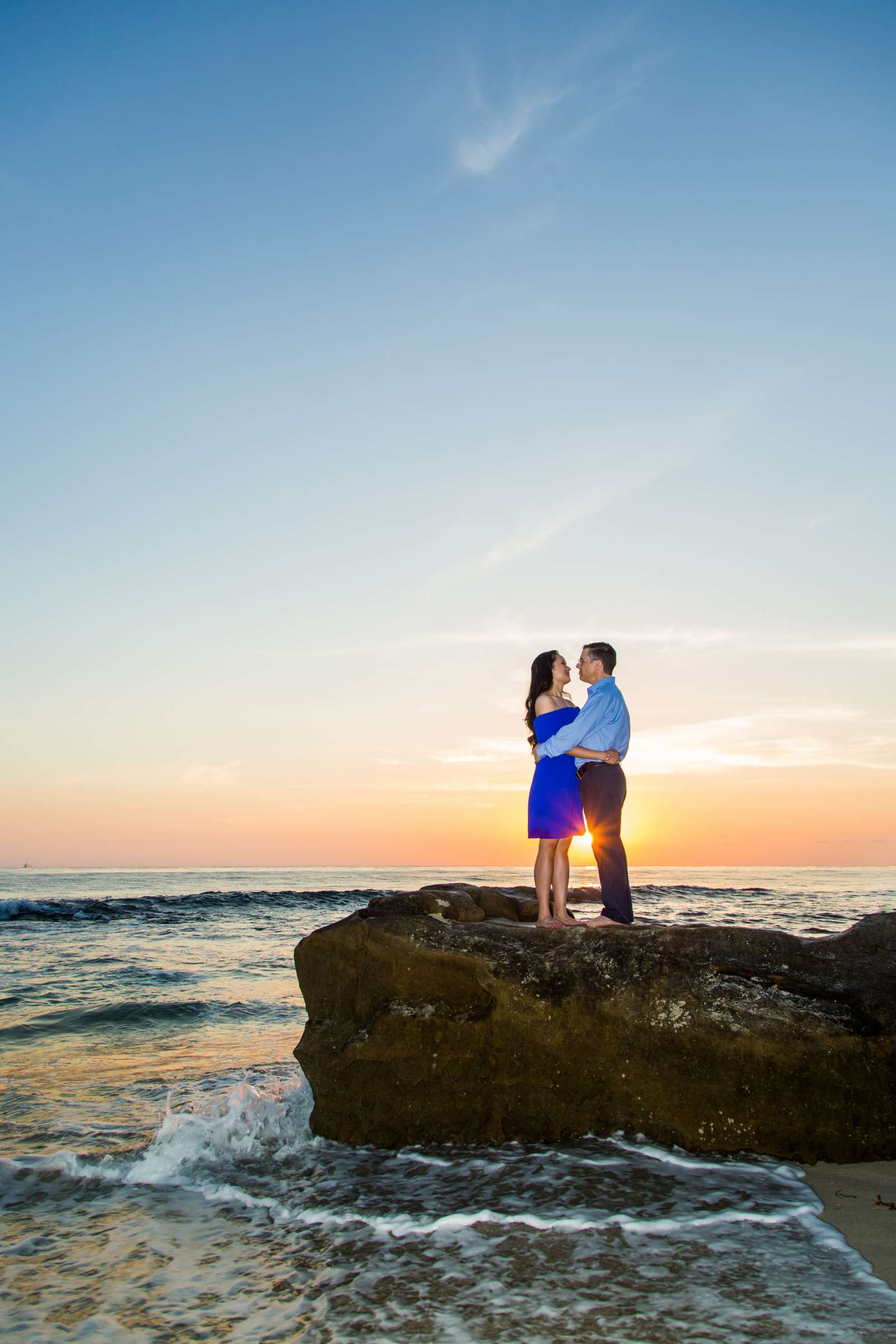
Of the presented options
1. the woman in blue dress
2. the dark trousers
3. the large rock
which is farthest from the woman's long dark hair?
the large rock

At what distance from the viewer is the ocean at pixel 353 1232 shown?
3.43 metres

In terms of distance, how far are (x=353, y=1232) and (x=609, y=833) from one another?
358 cm

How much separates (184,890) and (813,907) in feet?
90.8

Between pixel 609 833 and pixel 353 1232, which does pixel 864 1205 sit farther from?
pixel 609 833

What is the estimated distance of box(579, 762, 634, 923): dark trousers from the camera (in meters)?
6.97

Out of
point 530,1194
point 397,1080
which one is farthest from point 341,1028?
point 530,1194

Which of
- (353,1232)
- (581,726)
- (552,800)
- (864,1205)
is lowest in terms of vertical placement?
(353,1232)

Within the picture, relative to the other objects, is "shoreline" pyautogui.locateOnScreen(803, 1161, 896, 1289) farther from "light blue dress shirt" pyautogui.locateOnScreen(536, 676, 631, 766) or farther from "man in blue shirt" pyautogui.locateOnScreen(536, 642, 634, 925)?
"light blue dress shirt" pyautogui.locateOnScreen(536, 676, 631, 766)

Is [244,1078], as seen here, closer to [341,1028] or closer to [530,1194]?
[341,1028]

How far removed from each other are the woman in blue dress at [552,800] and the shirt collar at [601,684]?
317mm

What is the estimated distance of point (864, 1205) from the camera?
4477 millimetres

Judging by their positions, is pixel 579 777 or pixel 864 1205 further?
pixel 579 777

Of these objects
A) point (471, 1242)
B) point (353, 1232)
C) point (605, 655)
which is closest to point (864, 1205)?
point (471, 1242)

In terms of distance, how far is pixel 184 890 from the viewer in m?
39.9
